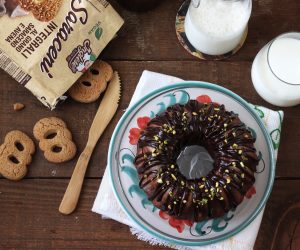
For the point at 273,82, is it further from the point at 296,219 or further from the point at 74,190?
the point at 74,190

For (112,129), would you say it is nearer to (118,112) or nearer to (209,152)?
(118,112)

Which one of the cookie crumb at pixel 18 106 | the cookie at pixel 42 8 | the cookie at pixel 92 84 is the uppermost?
the cookie at pixel 42 8

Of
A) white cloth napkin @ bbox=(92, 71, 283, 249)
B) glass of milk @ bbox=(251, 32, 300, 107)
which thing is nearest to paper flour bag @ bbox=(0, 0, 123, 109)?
white cloth napkin @ bbox=(92, 71, 283, 249)

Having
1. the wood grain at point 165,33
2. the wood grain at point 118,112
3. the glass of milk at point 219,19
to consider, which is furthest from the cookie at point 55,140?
the glass of milk at point 219,19

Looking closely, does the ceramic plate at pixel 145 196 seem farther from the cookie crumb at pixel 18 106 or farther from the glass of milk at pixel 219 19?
the cookie crumb at pixel 18 106

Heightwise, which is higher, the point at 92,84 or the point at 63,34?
the point at 63,34

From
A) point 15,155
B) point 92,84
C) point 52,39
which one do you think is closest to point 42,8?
point 52,39
